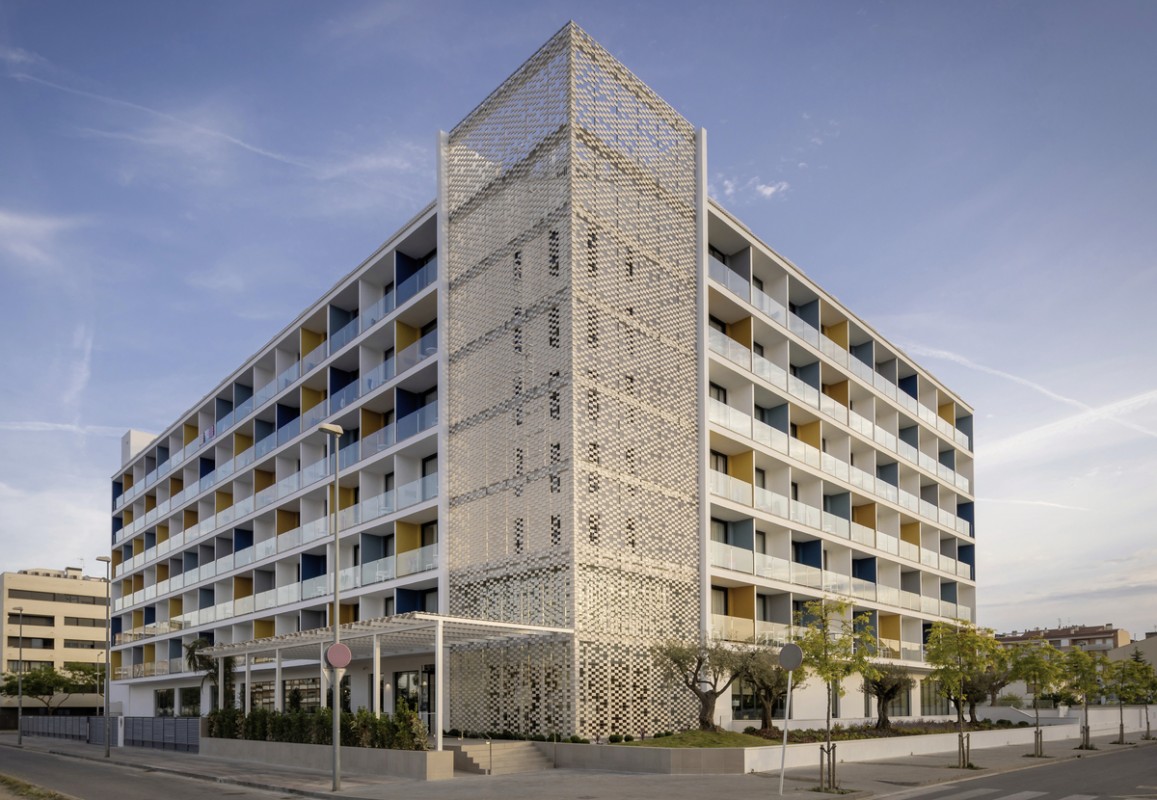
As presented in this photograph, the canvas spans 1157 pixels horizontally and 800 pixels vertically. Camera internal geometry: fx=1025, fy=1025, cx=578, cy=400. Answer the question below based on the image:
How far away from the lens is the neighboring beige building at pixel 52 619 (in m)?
103

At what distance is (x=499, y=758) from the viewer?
2838cm

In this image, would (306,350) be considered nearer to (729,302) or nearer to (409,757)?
(729,302)

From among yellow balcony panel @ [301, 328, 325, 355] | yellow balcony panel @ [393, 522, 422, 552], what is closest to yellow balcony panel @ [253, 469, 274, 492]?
yellow balcony panel @ [301, 328, 325, 355]

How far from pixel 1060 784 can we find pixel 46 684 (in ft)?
278

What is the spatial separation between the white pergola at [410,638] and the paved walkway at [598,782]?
260 centimetres

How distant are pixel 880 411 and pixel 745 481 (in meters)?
16.0

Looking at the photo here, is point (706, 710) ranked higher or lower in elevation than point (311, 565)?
lower

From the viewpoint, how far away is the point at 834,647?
2617 centimetres

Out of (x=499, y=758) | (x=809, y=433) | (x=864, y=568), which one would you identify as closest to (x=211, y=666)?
(x=499, y=758)

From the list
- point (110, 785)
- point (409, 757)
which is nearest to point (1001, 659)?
point (409, 757)

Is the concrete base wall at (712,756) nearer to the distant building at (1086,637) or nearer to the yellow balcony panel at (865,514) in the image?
the yellow balcony panel at (865,514)

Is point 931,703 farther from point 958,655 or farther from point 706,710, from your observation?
point 706,710

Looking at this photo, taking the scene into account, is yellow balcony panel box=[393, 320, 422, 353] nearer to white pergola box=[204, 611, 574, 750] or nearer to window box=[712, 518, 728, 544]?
white pergola box=[204, 611, 574, 750]

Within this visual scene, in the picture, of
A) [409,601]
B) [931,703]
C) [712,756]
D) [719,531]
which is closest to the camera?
[712,756]
